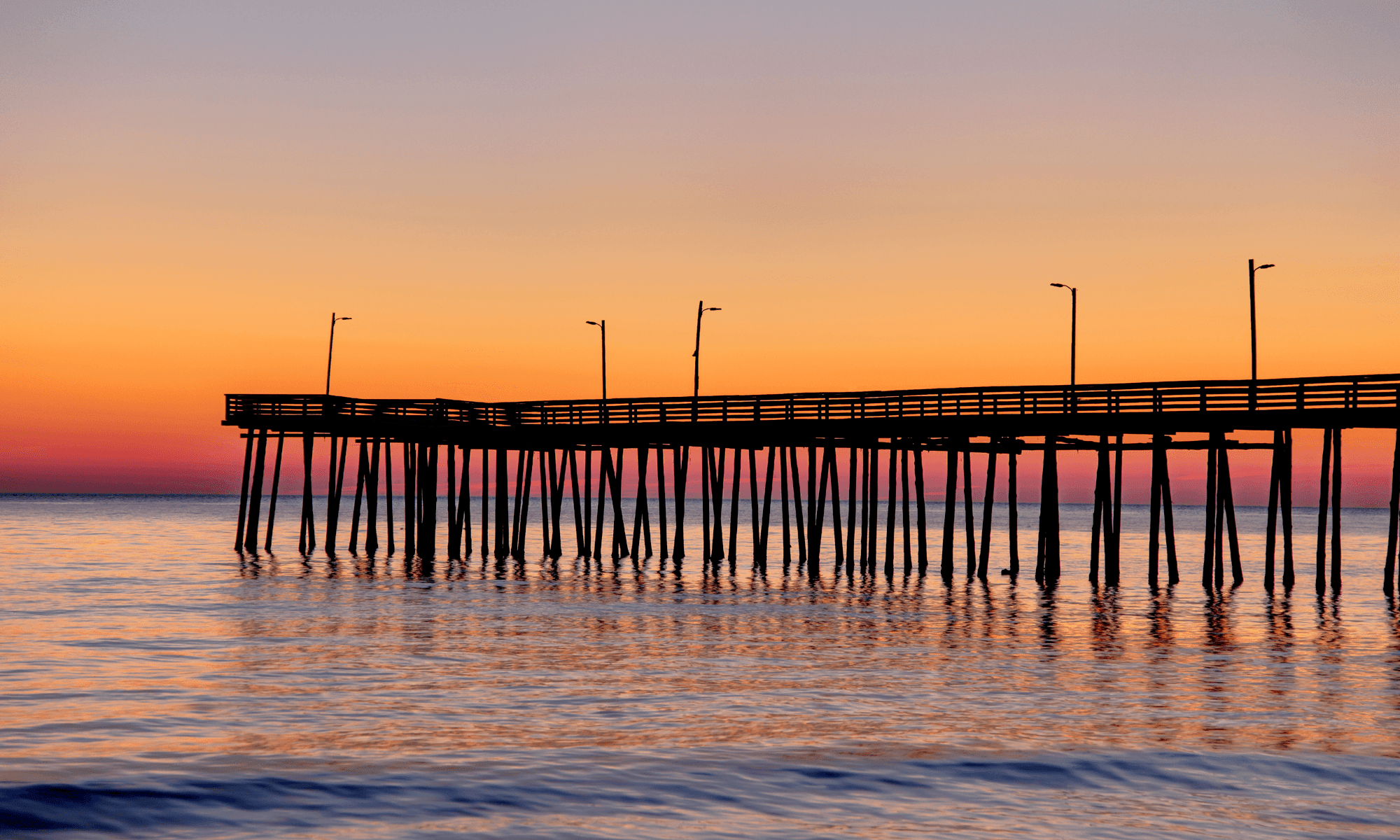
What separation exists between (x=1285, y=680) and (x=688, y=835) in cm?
1151

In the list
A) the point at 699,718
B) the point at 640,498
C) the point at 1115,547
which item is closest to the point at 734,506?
the point at 640,498

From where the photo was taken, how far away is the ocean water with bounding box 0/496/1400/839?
11.3 metres

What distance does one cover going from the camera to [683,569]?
41.2 metres

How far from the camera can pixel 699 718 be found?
50.2 feet

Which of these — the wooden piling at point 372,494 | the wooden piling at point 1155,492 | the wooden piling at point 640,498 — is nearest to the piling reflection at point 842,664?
the wooden piling at point 1155,492

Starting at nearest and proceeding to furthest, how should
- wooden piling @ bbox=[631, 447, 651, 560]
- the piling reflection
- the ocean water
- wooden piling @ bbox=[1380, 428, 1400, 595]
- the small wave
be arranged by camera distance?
1. the small wave
2. the ocean water
3. the piling reflection
4. wooden piling @ bbox=[1380, 428, 1400, 595]
5. wooden piling @ bbox=[631, 447, 651, 560]

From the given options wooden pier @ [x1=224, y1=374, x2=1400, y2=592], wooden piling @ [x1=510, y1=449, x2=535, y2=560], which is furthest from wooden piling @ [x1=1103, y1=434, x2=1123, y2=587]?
wooden piling @ [x1=510, y1=449, x2=535, y2=560]

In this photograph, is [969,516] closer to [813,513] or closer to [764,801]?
[813,513]

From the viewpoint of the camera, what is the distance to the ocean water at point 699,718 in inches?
445

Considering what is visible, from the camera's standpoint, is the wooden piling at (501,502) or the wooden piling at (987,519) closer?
the wooden piling at (987,519)

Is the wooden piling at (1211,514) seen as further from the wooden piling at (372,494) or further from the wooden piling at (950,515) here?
the wooden piling at (372,494)

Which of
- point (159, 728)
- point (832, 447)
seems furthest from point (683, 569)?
point (159, 728)

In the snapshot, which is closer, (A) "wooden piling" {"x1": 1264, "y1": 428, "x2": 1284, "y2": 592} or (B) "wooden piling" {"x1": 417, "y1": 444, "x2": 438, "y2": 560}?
(A) "wooden piling" {"x1": 1264, "y1": 428, "x2": 1284, "y2": 592}

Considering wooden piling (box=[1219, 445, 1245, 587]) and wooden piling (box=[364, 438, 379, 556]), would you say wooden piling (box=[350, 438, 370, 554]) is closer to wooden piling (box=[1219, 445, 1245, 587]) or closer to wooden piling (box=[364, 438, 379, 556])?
wooden piling (box=[364, 438, 379, 556])
